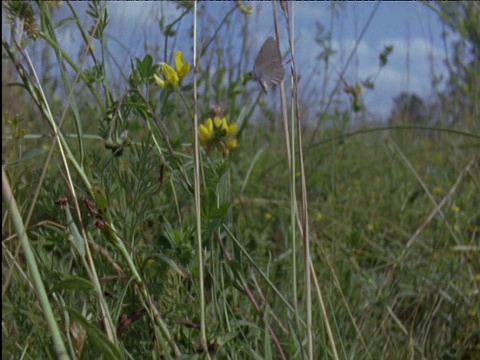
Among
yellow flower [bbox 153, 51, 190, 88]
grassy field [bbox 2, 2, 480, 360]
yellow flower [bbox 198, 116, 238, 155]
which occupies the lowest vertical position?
grassy field [bbox 2, 2, 480, 360]

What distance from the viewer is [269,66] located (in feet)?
2.39

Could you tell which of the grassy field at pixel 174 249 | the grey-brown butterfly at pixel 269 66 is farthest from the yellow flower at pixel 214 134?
the grey-brown butterfly at pixel 269 66

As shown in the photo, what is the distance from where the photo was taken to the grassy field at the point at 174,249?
758 millimetres

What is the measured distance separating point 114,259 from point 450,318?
24.1 inches

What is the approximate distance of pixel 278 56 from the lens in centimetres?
72

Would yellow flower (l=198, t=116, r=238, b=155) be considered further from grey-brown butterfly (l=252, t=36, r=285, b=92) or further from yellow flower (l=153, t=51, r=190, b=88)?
grey-brown butterfly (l=252, t=36, r=285, b=92)

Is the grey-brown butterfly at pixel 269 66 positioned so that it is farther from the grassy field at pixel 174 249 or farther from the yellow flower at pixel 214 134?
the yellow flower at pixel 214 134

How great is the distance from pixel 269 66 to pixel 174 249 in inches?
10.6

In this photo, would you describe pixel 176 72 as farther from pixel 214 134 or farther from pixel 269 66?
pixel 269 66

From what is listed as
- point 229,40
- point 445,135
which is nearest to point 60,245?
point 229,40

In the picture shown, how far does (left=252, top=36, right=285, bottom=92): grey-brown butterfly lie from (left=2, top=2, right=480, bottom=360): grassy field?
17mm

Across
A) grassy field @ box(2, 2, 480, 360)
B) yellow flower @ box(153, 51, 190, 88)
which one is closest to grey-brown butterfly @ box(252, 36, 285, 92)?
grassy field @ box(2, 2, 480, 360)

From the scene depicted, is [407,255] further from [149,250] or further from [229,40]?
[229,40]

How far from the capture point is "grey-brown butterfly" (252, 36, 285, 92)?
0.72m
